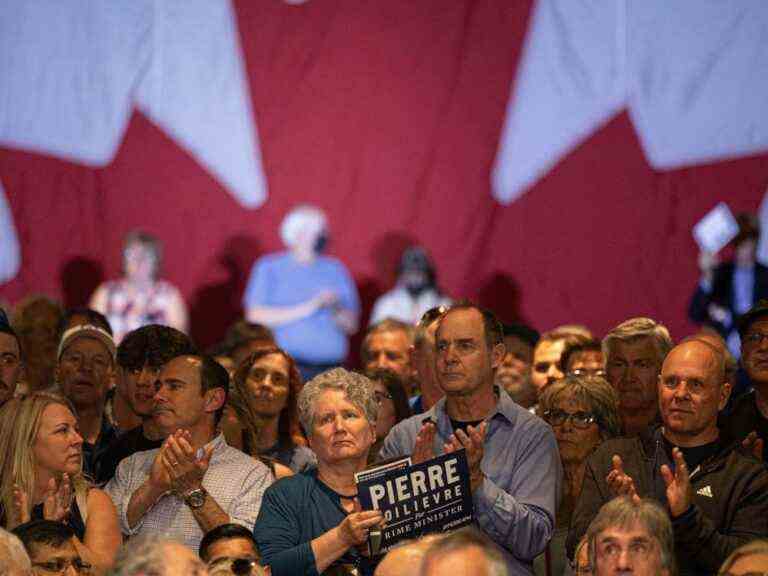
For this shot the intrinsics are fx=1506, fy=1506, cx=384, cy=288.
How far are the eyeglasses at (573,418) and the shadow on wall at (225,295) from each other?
6305 mm

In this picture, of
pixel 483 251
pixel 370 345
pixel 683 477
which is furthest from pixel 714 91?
pixel 683 477

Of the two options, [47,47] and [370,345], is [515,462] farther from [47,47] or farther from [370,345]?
[47,47]

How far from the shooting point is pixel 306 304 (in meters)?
11.2

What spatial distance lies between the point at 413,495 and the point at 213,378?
4.00ft

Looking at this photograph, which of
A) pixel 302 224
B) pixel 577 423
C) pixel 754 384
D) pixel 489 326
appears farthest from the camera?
pixel 302 224

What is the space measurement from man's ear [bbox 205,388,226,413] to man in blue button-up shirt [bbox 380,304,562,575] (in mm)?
636

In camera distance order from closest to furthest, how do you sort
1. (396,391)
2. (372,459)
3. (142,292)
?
(372,459)
(396,391)
(142,292)

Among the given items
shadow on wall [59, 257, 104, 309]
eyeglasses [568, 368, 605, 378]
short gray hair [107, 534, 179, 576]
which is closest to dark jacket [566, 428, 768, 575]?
eyeglasses [568, 368, 605, 378]

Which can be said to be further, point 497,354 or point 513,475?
point 497,354

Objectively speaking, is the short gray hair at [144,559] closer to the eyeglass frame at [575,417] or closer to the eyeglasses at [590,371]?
the eyeglass frame at [575,417]

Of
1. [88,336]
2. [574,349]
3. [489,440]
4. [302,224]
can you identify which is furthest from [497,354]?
[302,224]

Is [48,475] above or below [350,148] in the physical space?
below

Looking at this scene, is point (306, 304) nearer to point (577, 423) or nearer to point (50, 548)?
point (577, 423)

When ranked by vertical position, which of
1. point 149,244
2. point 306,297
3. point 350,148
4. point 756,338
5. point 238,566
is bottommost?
point 238,566
